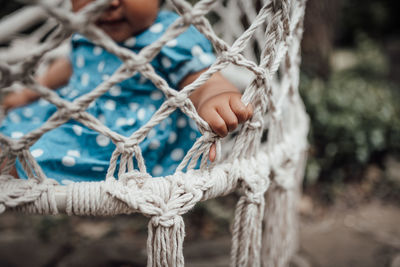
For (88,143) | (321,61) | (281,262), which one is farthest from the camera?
(321,61)

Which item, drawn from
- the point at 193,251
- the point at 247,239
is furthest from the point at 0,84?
the point at 193,251

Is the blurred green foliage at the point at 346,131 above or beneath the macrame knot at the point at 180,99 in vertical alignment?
above

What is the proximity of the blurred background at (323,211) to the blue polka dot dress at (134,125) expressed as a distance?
0.52 meters

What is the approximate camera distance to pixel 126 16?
584 mm

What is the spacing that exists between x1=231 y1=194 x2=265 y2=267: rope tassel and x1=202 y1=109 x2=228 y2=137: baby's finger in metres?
0.15

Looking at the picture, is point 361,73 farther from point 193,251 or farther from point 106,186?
point 106,186

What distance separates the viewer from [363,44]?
314cm

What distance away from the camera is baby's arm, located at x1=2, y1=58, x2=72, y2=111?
0.91m

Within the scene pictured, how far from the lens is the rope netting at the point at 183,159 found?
361 mm

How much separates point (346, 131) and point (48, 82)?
1266 millimetres

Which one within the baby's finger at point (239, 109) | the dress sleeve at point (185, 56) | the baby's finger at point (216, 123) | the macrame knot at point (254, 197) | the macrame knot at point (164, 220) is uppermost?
the dress sleeve at point (185, 56)

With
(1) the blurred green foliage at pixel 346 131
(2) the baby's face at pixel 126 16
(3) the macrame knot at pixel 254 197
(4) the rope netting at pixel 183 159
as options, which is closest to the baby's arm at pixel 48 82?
(2) the baby's face at pixel 126 16

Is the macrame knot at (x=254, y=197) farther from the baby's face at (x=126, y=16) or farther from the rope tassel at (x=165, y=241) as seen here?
the baby's face at (x=126, y=16)

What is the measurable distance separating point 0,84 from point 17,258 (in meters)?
0.88
